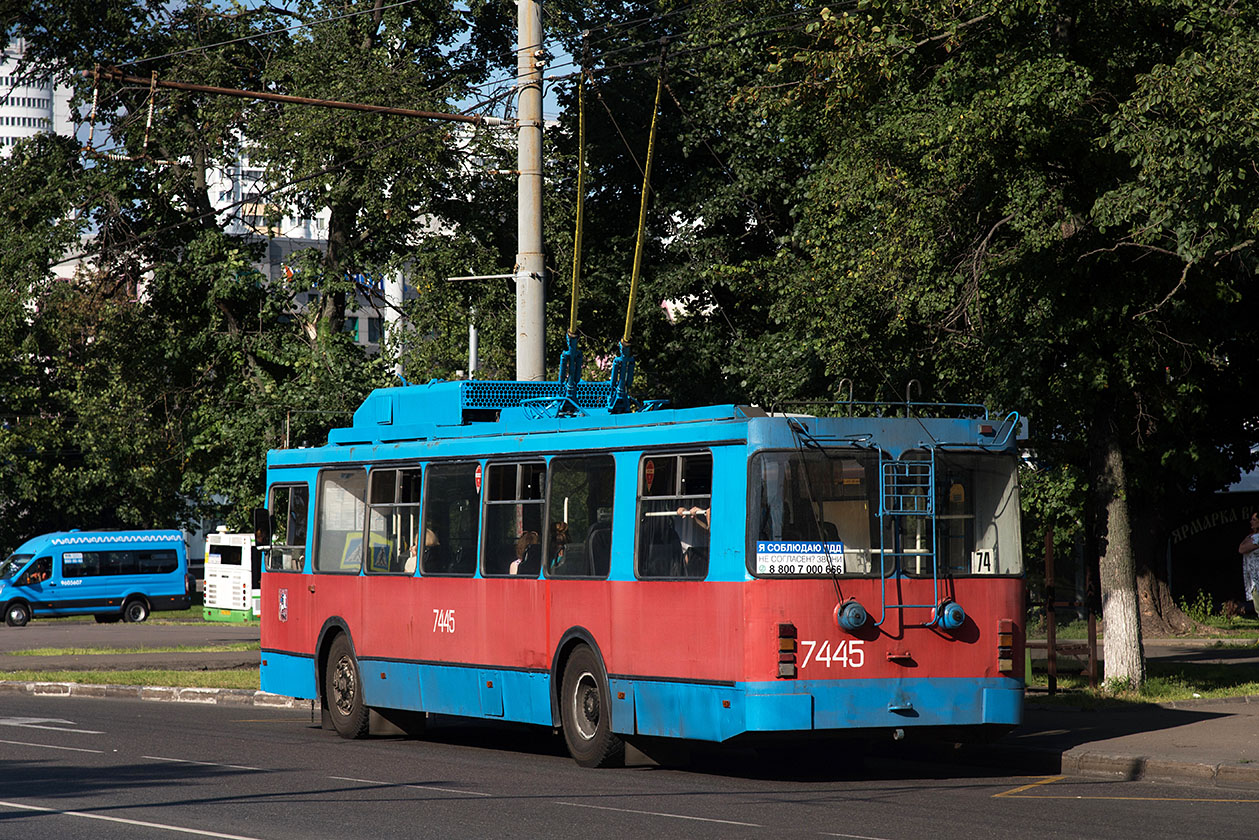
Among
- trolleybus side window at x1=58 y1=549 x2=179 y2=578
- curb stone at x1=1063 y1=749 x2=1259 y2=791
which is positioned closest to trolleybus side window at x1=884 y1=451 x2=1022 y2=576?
curb stone at x1=1063 y1=749 x2=1259 y2=791

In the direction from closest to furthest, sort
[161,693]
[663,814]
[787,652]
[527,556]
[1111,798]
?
[663,814], [1111,798], [787,652], [527,556], [161,693]

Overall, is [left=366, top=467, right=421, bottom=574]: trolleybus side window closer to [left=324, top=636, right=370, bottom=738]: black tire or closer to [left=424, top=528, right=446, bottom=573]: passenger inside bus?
[left=424, top=528, right=446, bottom=573]: passenger inside bus

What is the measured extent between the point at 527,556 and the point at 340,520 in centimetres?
354

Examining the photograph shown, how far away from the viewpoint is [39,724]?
58.4ft

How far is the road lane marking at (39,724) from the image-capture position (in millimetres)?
16969

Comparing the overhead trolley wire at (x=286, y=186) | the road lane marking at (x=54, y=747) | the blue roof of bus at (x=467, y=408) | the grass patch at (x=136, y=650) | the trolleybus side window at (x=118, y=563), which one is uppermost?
the overhead trolley wire at (x=286, y=186)

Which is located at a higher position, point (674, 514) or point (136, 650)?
point (674, 514)

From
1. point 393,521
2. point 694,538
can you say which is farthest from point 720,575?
point 393,521

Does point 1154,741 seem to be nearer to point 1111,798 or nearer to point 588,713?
point 1111,798

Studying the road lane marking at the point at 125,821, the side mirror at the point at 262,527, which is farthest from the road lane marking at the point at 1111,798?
the side mirror at the point at 262,527

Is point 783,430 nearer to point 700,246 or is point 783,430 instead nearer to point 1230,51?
point 1230,51

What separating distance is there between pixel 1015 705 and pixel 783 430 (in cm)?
281

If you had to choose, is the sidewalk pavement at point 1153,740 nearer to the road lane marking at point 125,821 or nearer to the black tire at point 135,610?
the road lane marking at point 125,821

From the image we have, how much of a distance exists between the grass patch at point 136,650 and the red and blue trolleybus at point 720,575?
16.9 m
